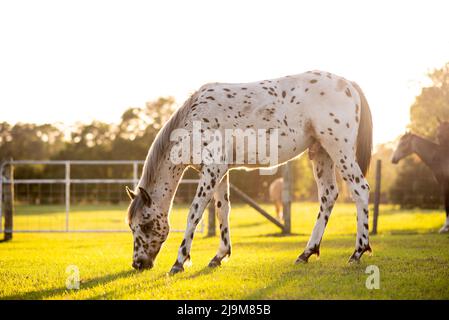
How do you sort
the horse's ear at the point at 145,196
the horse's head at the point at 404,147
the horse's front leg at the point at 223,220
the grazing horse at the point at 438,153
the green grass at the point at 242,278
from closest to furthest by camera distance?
1. the green grass at the point at 242,278
2. the horse's ear at the point at 145,196
3. the horse's front leg at the point at 223,220
4. the grazing horse at the point at 438,153
5. the horse's head at the point at 404,147

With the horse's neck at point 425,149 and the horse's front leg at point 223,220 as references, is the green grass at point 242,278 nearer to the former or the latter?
the horse's front leg at point 223,220

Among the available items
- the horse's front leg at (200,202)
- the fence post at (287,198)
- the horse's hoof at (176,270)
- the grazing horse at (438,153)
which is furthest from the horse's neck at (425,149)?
the horse's hoof at (176,270)

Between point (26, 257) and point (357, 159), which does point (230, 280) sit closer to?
point (357, 159)

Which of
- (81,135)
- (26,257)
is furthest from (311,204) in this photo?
(81,135)

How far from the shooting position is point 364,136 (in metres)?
7.53

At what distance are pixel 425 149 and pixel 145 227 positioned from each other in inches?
432

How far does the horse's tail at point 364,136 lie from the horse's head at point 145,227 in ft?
9.17

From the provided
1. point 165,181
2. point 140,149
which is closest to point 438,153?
point 165,181

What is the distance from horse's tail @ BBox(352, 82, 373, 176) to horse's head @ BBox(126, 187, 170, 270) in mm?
2796

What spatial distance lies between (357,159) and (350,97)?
86 cm

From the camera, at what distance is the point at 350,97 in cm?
727

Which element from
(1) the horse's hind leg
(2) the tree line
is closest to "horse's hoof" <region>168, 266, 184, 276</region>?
(1) the horse's hind leg

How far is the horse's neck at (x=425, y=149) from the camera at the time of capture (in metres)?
15.4

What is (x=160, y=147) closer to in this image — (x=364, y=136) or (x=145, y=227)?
(x=145, y=227)
